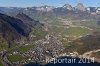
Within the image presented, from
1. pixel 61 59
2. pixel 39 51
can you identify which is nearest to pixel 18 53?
pixel 39 51

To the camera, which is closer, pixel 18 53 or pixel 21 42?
pixel 18 53

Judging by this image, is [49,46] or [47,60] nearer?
[47,60]

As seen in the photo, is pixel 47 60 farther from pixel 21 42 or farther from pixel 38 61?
pixel 21 42

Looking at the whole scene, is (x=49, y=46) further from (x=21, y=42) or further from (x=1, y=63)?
(x=1, y=63)

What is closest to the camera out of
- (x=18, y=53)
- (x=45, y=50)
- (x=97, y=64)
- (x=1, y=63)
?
(x=1, y=63)

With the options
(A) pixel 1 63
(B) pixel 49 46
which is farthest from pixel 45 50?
(A) pixel 1 63

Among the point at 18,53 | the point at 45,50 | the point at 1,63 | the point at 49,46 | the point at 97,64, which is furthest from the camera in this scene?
the point at 49,46

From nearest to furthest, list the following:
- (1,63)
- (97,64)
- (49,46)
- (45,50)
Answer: (1,63)
(97,64)
(45,50)
(49,46)

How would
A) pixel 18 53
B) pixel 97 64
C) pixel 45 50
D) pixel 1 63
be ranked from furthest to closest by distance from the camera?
1. pixel 45 50
2. pixel 18 53
3. pixel 97 64
4. pixel 1 63

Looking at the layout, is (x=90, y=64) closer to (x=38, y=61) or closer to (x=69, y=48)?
(x=38, y=61)
